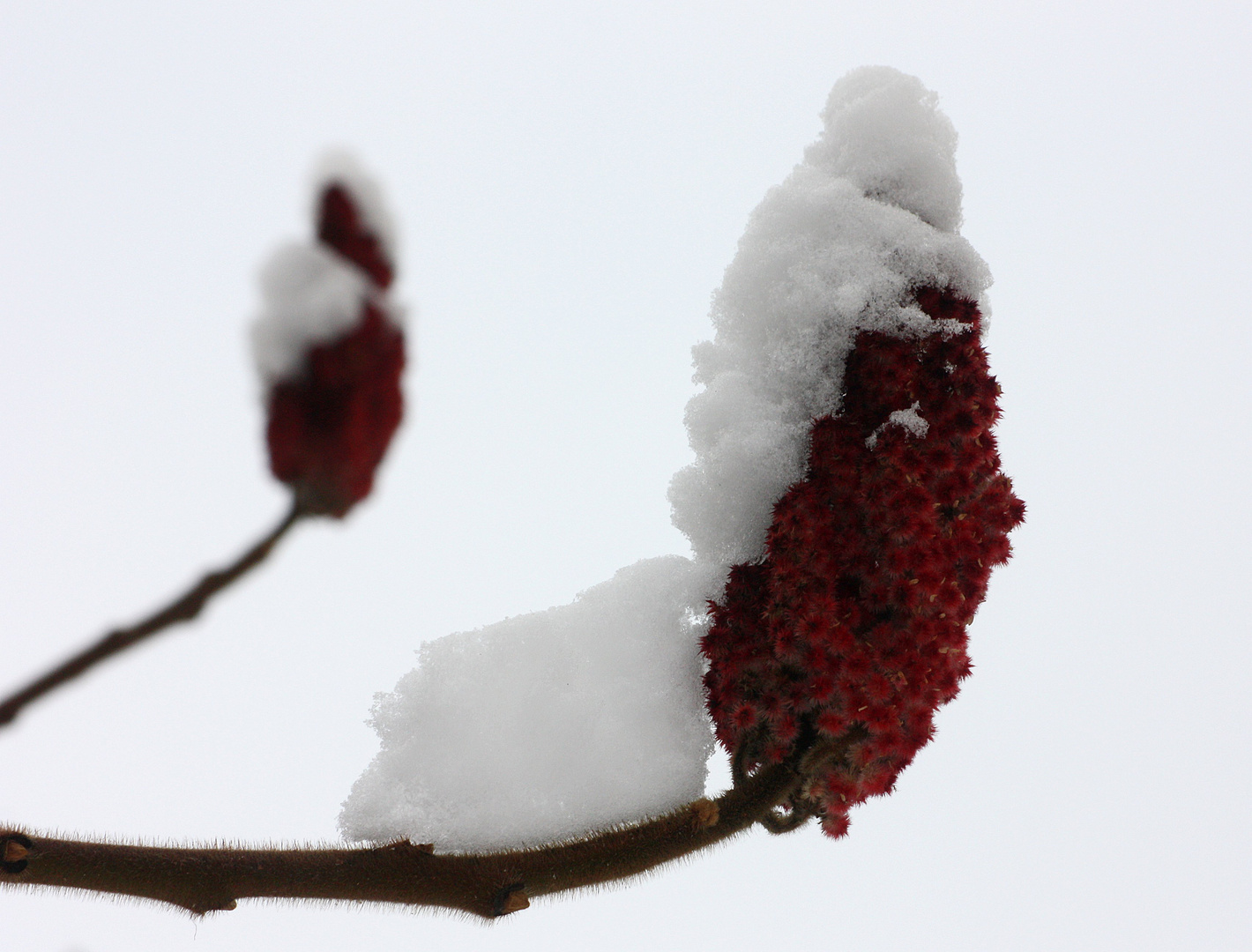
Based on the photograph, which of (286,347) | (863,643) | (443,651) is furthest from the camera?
(443,651)

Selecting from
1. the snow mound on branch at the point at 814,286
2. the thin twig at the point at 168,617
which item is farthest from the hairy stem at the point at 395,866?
the thin twig at the point at 168,617

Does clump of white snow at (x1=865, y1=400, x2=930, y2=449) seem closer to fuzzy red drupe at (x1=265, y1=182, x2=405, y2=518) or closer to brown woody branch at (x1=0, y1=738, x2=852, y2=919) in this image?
brown woody branch at (x1=0, y1=738, x2=852, y2=919)

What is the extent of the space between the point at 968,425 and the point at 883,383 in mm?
107

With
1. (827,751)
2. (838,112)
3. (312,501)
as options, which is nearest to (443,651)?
(827,751)

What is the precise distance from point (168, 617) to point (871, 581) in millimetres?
760

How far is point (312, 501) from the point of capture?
407 mm

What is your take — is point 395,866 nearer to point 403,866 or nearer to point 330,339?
point 403,866

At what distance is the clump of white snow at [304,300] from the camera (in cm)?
39

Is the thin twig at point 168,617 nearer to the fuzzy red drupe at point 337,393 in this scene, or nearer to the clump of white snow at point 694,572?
the fuzzy red drupe at point 337,393

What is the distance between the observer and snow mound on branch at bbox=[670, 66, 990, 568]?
111cm

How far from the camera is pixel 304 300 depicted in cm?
40

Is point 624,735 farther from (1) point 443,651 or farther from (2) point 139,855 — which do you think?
(2) point 139,855

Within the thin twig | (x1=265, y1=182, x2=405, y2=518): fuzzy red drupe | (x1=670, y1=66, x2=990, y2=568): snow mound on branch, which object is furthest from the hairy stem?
(x1=265, y1=182, x2=405, y2=518): fuzzy red drupe

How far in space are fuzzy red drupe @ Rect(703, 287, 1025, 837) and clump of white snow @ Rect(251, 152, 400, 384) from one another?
69cm
